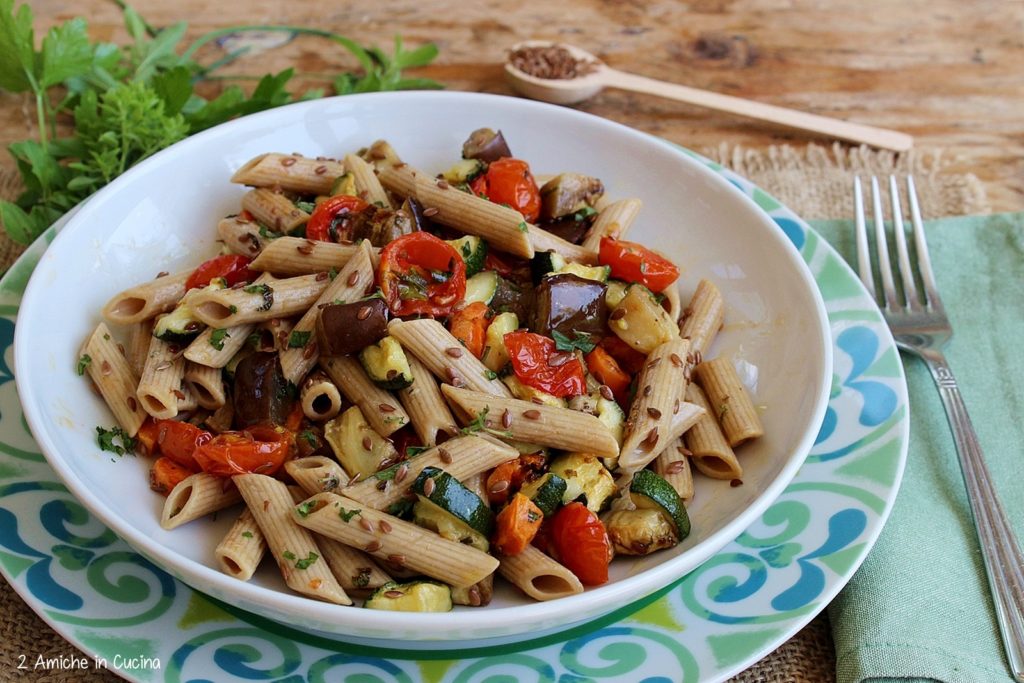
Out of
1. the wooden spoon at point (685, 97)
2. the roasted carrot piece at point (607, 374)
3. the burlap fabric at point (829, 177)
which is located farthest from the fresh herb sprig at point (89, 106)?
the roasted carrot piece at point (607, 374)

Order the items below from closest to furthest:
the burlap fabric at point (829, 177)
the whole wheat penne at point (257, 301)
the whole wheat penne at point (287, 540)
A: the whole wheat penne at point (287, 540) → the whole wheat penne at point (257, 301) → the burlap fabric at point (829, 177)

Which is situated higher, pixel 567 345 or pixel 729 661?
pixel 567 345

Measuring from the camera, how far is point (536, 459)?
2859 millimetres

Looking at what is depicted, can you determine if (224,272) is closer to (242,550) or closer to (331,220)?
(331,220)

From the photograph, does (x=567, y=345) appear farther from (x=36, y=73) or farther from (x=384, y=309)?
(x=36, y=73)

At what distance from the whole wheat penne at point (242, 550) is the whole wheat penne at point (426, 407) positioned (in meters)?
0.52

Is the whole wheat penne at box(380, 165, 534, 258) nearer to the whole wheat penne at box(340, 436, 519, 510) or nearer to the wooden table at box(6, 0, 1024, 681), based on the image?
the whole wheat penne at box(340, 436, 519, 510)

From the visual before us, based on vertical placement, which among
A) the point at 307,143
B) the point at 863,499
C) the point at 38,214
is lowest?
the point at 863,499

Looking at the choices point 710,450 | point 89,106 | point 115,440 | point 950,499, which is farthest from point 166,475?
point 950,499

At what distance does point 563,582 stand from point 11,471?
165 cm

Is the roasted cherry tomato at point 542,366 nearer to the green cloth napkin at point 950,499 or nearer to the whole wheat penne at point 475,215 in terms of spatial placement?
the whole wheat penne at point 475,215

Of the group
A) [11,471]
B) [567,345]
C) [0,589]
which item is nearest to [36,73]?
[11,471]

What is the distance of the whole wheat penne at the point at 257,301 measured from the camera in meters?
2.93

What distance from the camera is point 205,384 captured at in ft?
9.64
